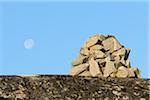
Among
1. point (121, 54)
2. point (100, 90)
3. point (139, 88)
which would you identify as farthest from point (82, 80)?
point (121, 54)

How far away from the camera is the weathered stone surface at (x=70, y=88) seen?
5.02 metres

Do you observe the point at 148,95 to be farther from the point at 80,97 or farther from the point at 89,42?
the point at 89,42

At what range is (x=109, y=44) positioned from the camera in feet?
218

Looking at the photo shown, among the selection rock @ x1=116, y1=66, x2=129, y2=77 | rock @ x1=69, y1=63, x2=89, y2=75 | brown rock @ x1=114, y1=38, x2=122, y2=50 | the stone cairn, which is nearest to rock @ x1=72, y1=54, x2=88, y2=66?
the stone cairn

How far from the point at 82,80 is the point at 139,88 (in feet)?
2.42

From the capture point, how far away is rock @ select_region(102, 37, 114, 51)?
66188 mm

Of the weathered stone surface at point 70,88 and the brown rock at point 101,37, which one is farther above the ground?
the brown rock at point 101,37

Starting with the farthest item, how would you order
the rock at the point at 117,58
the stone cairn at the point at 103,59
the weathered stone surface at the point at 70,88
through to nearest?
the rock at the point at 117,58 → the stone cairn at the point at 103,59 → the weathered stone surface at the point at 70,88

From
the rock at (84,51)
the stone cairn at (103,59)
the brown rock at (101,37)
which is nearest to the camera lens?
the stone cairn at (103,59)

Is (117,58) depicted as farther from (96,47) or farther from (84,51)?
(84,51)

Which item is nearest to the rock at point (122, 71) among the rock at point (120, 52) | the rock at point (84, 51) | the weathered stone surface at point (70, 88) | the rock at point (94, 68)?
the rock at point (94, 68)

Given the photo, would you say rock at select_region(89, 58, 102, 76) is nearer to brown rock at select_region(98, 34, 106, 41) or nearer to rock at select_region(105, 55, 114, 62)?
rock at select_region(105, 55, 114, 62)

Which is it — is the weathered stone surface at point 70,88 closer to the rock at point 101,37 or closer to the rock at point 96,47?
the rock at point 96,47

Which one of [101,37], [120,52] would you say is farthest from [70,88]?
[101,37]
